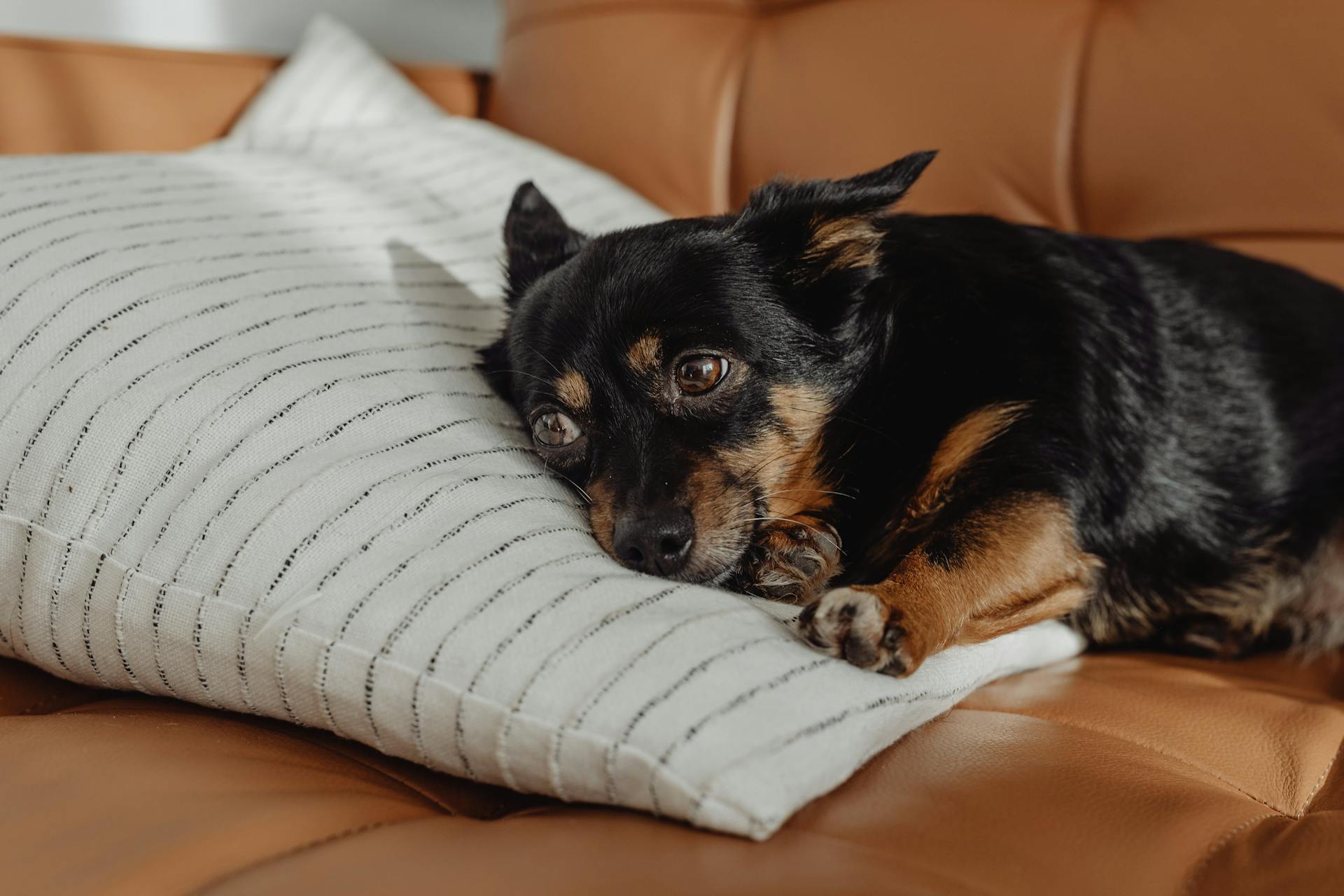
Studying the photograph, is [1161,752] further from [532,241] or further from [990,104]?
[990,104]

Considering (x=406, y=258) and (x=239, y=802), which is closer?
Answer: (x=239, y=802)

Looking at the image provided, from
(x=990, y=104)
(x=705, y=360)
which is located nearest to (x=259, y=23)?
(x=990, y=104)

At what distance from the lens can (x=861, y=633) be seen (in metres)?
1.12

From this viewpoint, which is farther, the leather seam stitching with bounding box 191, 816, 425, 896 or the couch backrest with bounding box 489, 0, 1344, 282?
the couch backrest with bounding box 489, 0, 1344, 282

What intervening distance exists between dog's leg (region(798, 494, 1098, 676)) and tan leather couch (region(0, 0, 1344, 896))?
0.32 feet

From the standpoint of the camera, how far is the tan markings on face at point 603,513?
1304 mm

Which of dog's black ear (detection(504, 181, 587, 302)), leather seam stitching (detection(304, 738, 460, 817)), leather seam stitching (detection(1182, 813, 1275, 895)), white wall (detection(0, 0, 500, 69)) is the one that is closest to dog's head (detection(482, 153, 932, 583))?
dog's black ear (detection(504, 181, 587, 302))

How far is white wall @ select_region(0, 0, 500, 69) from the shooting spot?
289cm

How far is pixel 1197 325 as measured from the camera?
1759 mm

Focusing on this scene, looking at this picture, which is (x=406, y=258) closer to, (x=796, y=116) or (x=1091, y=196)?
(x=796, y=116)

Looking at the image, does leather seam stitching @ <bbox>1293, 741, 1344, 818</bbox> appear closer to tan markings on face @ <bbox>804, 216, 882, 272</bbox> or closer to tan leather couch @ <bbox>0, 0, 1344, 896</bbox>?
tan leather couch @ <bbox>0, 0, 1344, 896</bbox>

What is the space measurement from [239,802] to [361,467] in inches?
15.8

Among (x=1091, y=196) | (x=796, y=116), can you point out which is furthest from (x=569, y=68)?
(x=1091, y=196)

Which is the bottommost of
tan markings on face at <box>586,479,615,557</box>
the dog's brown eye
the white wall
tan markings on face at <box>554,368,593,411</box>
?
tan markings on face at <box>586,479,615,557</box>
